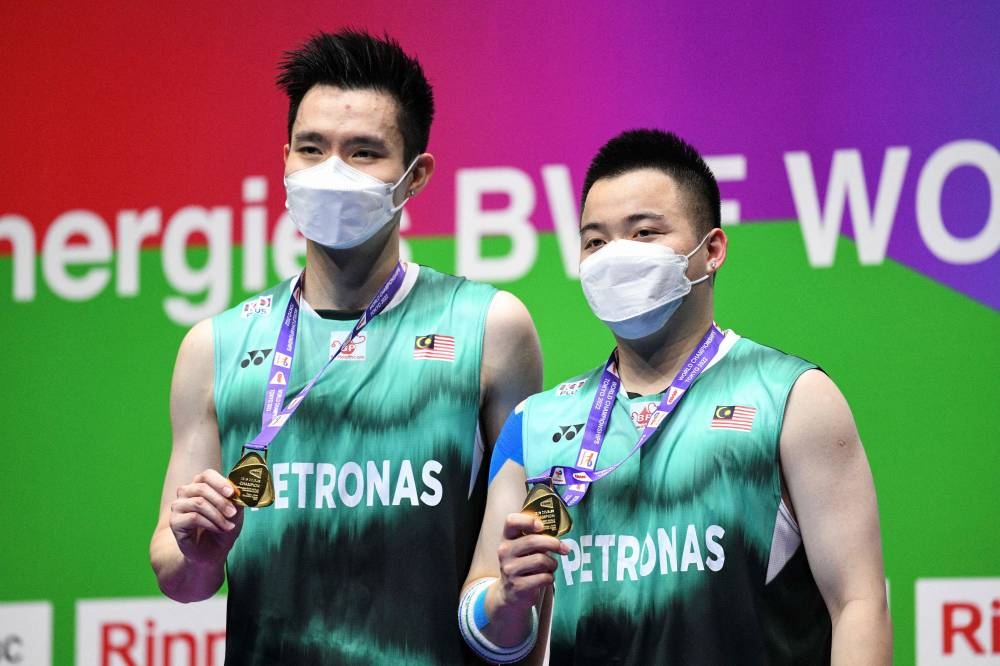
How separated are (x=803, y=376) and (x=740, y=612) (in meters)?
0.43

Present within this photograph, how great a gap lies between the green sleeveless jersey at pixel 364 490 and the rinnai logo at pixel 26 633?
5.49 ft

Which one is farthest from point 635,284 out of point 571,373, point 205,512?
point 571,373

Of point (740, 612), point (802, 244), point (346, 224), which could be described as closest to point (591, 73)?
point (802, 244)

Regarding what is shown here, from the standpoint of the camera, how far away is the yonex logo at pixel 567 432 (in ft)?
8.84

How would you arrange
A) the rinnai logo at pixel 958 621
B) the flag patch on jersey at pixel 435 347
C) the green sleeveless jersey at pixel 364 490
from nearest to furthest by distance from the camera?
1. the green sleeveless jersey at pixel 364 490
2. the flag patch on jersey at pixel 435 347
3. the rinnai logo at pixel 958 621

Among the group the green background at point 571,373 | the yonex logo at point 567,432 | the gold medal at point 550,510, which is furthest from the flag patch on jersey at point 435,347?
the green background at point 571,373

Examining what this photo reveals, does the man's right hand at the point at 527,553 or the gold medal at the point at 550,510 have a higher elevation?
the gold medal at the point at 550,510

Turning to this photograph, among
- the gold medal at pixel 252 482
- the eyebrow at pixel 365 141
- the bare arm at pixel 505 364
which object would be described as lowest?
the gold medal at pixel 252 482

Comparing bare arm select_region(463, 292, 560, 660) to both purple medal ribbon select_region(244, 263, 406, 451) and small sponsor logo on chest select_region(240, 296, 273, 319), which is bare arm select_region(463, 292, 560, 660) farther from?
small sponsor logo on chest select_region(240, 296, 273, 319)

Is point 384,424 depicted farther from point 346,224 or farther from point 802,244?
point 802,244

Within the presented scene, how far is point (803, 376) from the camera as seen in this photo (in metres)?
2.58

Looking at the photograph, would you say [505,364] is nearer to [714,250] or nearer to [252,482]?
[714,250]

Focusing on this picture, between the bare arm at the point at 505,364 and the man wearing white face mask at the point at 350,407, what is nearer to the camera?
the man wearing white face mask at the point at 350,407

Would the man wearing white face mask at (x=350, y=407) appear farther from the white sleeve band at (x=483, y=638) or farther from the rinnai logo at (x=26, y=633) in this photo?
the rinnai logo at (x=26, y=633)
